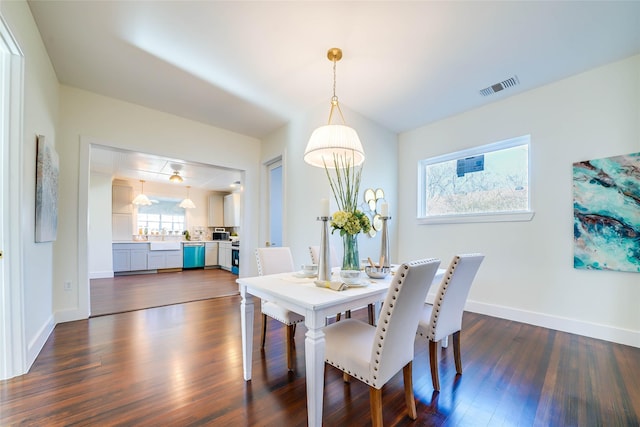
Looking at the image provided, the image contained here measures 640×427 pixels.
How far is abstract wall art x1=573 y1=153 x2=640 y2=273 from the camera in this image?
238 cm

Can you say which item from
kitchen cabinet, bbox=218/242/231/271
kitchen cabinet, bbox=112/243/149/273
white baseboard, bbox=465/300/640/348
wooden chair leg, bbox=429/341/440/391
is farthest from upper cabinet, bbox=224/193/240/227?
wooden chair leg, bbox=429/341/440/391

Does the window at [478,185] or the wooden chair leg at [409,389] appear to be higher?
the window at [478,185]

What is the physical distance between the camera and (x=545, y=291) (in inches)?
112

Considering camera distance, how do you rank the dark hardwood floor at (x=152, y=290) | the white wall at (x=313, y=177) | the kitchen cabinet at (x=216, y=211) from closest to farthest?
the white wall at (x=313, y=177) → the dark hardwood floor at (x=152, y=290) → the kitchen cabinet at (x=216, y=211)

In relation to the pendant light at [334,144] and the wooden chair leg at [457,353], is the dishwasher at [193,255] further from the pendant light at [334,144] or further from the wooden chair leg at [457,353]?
the wooden chair leg at [457,353]

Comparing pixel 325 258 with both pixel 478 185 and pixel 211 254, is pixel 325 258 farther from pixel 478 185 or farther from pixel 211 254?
pixel 211 254

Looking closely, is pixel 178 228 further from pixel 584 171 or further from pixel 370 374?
pixel 584 171

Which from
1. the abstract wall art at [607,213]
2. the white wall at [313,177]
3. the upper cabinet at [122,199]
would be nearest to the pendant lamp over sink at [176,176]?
the upper cabinet at [122,199]

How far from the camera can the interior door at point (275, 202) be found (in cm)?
445

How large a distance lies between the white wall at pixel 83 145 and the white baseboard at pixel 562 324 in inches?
183

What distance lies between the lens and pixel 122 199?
6566 mm

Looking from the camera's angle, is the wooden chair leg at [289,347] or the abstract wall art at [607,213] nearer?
the wooden chair leg at [289,347]

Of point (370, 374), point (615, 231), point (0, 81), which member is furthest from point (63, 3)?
point (615, 231)

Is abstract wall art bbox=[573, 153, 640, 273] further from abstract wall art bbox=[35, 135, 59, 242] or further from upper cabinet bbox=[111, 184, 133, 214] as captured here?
upper cabinet bbox=[111, 184, 133, 214]
